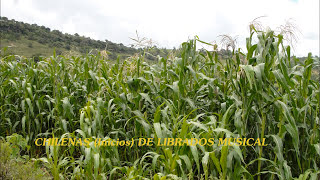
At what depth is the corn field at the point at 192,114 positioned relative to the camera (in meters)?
2.22

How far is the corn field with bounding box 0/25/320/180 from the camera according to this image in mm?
2219

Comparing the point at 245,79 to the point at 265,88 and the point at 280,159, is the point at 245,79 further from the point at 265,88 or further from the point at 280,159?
the point at 280,159

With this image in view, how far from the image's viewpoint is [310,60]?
239 cm

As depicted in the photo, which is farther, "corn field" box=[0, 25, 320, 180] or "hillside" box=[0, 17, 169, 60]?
"hillside" box=[0, 17, 169, 60]

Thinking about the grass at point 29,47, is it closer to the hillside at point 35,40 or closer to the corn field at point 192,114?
the hillside at point 35,40

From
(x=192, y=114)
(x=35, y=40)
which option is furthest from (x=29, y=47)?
(x=192, y=114)

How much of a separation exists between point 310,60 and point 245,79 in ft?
2.19

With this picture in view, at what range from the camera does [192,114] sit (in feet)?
9.85

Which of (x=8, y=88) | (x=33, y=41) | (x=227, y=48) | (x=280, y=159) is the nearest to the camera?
(x=280, y=159)

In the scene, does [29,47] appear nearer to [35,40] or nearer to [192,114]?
[35,40]

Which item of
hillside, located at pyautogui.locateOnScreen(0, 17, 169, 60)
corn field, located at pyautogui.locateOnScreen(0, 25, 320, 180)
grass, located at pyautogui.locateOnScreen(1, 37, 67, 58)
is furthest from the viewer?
hillside, located at pyautogui.locateOnScreen(0, 17, 169, 60)

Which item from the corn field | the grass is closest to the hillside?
the grass

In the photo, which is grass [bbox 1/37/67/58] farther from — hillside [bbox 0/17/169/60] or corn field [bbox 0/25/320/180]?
corn field [bbox 0/25/320/180]

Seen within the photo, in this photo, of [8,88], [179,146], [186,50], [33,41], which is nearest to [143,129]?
[179,146]
